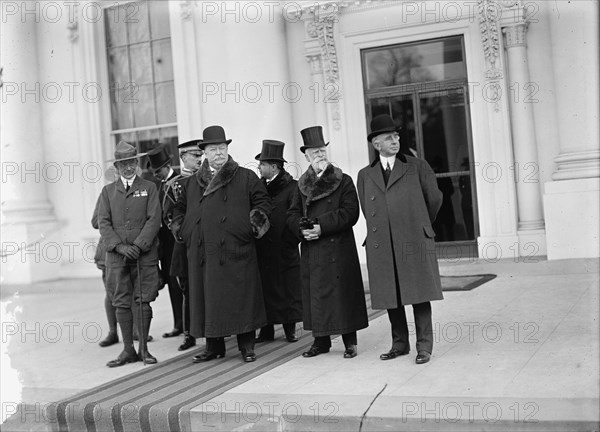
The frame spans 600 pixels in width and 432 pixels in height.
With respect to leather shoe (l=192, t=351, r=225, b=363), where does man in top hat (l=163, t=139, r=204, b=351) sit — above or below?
above

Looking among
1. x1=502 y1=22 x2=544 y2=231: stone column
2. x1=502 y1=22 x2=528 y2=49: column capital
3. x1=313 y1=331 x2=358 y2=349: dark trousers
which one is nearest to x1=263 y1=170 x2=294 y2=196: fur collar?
x1=313 y1=331 x2=358 y2=349: dark trousers

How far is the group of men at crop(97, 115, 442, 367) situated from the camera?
254 inches

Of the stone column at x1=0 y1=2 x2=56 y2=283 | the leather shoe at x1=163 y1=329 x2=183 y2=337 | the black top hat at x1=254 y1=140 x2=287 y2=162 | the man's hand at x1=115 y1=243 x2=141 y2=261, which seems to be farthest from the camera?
the stone column at x1=0 y1=2 x2=56 y2=283

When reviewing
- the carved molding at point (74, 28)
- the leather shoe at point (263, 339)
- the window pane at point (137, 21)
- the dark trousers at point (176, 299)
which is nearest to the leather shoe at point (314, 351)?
the leather shoe at point (263, 339)

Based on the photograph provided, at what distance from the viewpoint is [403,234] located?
641cm

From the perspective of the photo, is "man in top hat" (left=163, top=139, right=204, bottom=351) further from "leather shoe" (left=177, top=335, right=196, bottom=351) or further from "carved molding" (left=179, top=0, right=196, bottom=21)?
"carved molding" (left=179, top=0, right=196, bottom=21)

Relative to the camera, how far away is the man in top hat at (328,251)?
22.2ft

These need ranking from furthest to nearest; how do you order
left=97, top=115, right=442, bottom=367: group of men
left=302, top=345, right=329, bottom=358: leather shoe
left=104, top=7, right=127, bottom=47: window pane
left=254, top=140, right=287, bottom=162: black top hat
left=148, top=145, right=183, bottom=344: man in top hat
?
left=104, top=7, right=127, bottom=47: window pane
left=148, top=145, right=183, bottom=344: man in top hat
left=254, top=140, right=287, bottom=162: black top hat
left=302, top=345, right=329, bottom=358: leather shoe
left=97, top=115, right=442, bottom=367: group of men

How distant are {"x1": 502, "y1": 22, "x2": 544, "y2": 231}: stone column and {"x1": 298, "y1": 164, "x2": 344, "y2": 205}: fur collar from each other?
202 inches

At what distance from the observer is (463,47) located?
11.5 m

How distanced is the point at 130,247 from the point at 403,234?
2.49 metres

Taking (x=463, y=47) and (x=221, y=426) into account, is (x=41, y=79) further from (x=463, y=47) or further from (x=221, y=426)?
(x=221, y=426)

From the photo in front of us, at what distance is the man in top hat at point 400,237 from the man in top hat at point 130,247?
2.08 metres

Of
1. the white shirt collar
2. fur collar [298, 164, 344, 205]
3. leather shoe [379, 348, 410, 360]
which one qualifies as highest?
the white shirt collar
